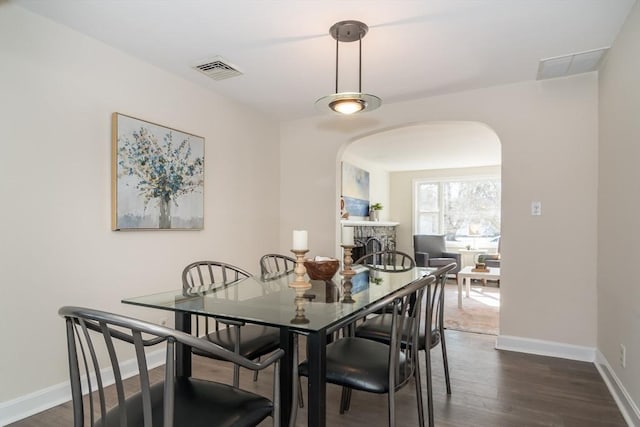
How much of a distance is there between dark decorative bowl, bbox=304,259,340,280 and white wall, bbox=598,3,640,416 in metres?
1.61

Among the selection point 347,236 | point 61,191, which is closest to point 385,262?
point 347,236

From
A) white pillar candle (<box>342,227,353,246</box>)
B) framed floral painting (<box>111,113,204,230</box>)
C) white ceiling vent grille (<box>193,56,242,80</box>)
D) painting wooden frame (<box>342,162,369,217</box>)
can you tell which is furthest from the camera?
painting wooden frame (<box>342,162,369,217</box>)

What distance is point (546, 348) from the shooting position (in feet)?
10.2

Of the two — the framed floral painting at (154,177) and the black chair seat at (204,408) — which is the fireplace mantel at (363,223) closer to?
the framed floral painting at (154,177)

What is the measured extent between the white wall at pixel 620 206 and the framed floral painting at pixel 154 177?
296 centimetres

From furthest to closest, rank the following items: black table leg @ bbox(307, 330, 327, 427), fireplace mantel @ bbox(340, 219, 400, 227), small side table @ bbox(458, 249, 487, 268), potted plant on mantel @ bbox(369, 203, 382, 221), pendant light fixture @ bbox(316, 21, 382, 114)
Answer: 1. potted plant on mantel @ bbox(369, 203, 382, 221)
2. small side table @ bbox(458, 249, 487, 268)
3. fireplace mantel @ bbox(340, 219, 400, 227)
4. pendant light fixture @ bbox(316, 21, 382, 114)
5. black table leg @ bbox(307, 330, 327, 427)

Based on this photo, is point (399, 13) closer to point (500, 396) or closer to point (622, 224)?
point (622, 224)

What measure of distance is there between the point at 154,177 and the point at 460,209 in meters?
6.52

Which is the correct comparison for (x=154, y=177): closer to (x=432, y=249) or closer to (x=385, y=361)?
(x=385, y=361)

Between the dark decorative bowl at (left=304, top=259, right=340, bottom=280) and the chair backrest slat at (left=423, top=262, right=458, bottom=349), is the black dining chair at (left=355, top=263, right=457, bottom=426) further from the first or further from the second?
the dark decorative bowl at (left=304, top=259, right=340, bottom=280)

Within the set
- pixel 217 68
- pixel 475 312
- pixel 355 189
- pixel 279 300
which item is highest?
pixel 217 68

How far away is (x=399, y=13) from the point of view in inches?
84.5

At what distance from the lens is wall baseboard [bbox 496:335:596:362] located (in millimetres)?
2973

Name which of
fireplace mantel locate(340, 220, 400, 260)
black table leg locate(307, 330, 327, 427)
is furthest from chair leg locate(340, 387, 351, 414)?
fireplace mantel locate(340, 220, 400, 260)
